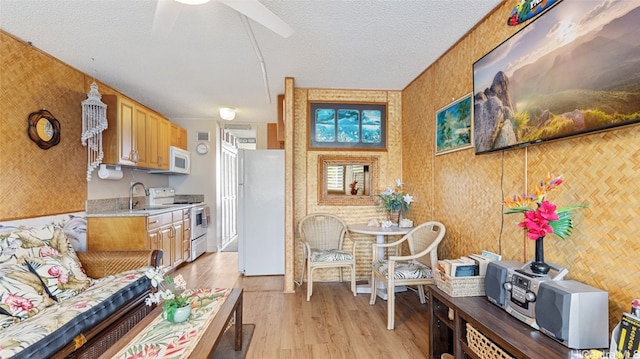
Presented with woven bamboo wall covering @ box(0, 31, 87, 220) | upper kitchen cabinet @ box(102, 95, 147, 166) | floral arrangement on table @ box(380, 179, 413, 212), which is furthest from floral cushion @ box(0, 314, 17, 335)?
floral arrangement on table @ box(380, 179, 413, 212)

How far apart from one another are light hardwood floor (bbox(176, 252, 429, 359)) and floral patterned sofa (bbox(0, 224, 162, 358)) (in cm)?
99

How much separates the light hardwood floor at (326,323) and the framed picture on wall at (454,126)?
163cm

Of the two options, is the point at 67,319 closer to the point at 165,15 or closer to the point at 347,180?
the point at 165,15

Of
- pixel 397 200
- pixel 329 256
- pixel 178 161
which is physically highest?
pixel 178 161

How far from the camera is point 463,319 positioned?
1709 mm

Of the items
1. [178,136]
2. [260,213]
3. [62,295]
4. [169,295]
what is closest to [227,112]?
[178,136]

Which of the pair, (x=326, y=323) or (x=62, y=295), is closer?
(x=62, y=295)

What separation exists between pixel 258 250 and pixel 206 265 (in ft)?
3.87

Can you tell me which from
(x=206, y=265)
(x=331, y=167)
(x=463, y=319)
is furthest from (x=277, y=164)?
(x=463, y=319)

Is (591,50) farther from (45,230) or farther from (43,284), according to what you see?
(45,230)

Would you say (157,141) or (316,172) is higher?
(157,141)

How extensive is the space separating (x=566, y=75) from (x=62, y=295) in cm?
340

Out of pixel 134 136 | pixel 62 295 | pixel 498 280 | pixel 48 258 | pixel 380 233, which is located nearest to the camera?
pixel 498 280

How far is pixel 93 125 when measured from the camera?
10.3 ft
